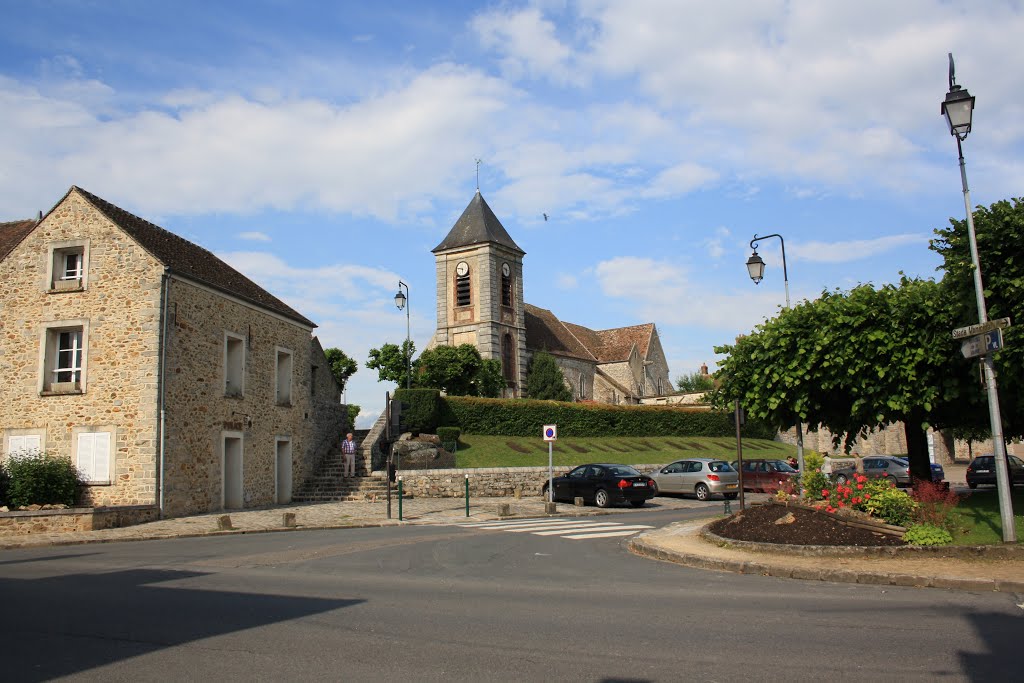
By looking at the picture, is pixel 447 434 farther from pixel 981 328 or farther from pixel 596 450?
pixel 981 328

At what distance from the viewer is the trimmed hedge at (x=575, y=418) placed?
36.5 m

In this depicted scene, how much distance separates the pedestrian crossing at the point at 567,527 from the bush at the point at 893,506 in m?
5.21

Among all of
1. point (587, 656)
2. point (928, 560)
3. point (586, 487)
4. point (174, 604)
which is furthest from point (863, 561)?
point (586, 487)

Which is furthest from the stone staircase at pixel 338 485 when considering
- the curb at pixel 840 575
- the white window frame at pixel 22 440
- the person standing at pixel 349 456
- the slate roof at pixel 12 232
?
the curb at pixel 840 575

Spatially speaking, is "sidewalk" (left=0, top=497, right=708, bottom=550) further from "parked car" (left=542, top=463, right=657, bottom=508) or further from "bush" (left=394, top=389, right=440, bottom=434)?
"bush" (left=394, top=389, right=440, bottom=434)

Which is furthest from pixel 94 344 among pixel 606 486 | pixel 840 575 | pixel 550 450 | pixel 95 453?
pixel 840 575

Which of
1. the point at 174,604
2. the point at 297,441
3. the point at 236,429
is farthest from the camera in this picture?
the point at 297,441

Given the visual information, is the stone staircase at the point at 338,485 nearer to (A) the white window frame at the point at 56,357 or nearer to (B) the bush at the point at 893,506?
(A) the white window frame at the point at 56,357

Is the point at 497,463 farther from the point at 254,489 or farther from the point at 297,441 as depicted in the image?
the point at 254,489

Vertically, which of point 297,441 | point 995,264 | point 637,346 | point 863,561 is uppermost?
point 637,346

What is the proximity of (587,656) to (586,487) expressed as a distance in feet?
59.8

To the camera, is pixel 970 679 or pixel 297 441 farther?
pixel 297 441

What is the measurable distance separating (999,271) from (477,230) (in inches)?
1901

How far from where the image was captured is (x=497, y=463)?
103 feet
